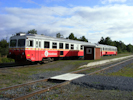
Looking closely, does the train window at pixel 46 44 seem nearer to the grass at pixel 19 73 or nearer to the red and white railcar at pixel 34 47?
the red and white railcar at pixel 34 47

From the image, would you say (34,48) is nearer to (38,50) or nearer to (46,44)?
(38,50)

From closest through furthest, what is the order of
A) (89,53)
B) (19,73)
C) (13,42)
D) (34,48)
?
(19,73)
(34,48)
(13,42)
(89,53)

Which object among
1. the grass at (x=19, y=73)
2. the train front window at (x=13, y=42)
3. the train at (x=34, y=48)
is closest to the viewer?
the grass at (x=19, y=73)

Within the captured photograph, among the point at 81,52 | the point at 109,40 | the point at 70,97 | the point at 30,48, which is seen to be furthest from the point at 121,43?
the point at 70,97

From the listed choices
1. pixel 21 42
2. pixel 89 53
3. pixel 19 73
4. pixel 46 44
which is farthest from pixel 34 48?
pixel 89 53

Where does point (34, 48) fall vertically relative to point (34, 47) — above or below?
below

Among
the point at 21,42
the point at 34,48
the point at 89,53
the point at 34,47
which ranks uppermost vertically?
the point at 21,42

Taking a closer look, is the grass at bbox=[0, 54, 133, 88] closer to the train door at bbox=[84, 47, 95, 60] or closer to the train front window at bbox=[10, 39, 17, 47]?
the train front window at bbox=[10, 39, 17, 47]

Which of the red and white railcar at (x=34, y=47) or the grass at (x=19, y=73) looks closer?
the grass at (x=19, y=73)

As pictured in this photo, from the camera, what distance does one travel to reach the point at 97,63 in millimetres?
17297

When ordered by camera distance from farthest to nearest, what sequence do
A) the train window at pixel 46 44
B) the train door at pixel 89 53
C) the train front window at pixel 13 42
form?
the train door at pixel 89 53 < the train window at pixel 46 44 < the train front window at pixel 13 42

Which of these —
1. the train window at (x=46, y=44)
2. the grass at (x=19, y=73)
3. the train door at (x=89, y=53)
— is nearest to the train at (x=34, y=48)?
the train window at (x=46, y=44)

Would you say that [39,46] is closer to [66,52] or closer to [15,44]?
[15,44]

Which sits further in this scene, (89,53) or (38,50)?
(89,53)
